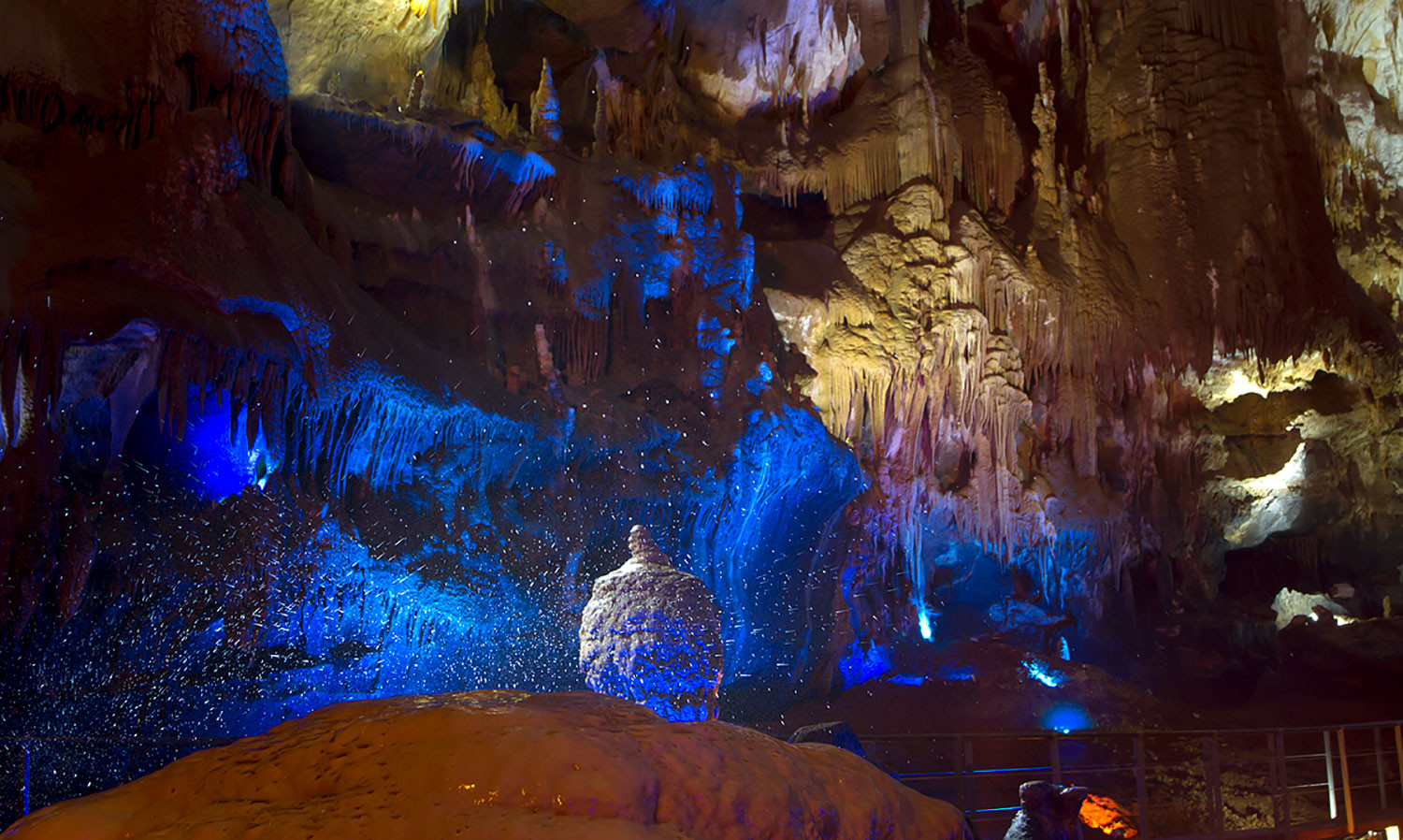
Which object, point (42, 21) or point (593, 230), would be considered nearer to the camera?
point (42, 21)

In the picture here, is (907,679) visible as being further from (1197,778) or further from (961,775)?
(961,775)

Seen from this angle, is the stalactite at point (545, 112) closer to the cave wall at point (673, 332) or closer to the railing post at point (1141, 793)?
the cave wall at point (673, 332)

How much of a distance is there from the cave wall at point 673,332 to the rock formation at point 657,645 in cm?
407

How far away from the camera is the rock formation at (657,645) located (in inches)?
166

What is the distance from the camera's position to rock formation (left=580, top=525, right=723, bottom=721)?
421 centimetres

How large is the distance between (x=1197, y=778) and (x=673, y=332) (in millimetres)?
8759

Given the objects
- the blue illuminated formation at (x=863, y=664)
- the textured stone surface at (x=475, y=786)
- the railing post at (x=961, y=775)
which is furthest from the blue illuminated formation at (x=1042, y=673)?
the textured stone surface at (x=475, y=786)

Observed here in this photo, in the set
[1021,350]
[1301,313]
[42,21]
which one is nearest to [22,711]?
[42,21]

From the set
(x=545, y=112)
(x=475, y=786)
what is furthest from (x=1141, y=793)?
(x=545, y=112)

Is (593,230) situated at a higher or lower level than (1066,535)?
higher

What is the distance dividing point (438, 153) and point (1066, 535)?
34.2ft

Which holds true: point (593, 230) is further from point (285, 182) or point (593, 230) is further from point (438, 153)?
point (285, 182)

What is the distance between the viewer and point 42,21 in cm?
664

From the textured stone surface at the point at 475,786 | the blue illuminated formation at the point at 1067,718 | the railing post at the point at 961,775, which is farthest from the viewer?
the blue illuminated formation at the point at 1067,718
